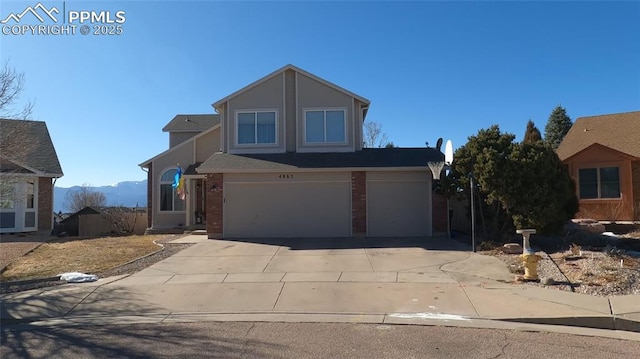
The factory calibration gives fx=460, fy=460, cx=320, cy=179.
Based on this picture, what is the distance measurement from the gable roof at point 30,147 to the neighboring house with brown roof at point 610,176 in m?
21.1

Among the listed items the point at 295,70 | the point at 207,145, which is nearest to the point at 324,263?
the point at 295,70

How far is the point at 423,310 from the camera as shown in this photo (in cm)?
755

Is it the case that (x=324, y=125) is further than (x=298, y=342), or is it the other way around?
(x=324, y=125)

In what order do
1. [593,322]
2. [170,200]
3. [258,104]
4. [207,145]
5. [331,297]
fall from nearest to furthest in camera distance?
[593,322], [331,297], [258,104], [170,200], [207,145]

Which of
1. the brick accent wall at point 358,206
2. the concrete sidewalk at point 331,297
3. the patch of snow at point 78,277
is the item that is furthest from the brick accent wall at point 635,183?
the patch of snow at point 78,277

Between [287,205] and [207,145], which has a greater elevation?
→ [207,145]

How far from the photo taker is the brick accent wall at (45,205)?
23.5m

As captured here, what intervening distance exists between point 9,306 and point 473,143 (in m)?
12.9

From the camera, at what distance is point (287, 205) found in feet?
57.7

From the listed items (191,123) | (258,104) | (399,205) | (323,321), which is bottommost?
(323,321)

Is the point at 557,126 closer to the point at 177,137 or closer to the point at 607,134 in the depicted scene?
the point at 607,134

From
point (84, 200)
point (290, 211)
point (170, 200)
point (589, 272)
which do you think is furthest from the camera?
point (84, 200)

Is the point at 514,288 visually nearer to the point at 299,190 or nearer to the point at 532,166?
the point at 532,166

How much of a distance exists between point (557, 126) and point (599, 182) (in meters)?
22.2
